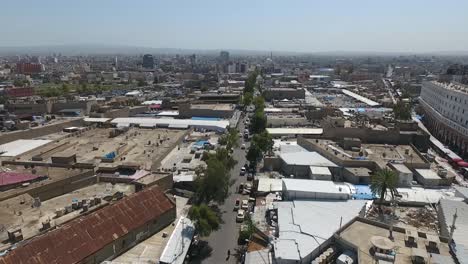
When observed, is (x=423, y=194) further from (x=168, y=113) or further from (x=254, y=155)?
(x=168, y=113)

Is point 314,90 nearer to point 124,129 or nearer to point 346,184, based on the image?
point 124,129

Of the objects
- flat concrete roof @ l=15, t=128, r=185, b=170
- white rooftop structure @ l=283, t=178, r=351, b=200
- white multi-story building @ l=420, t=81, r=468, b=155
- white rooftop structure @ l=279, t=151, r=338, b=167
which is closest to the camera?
white rooftop structure @ l=283, t=178, r=351, b=200

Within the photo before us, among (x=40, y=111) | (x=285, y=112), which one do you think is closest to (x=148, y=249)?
(x=285, y=112)

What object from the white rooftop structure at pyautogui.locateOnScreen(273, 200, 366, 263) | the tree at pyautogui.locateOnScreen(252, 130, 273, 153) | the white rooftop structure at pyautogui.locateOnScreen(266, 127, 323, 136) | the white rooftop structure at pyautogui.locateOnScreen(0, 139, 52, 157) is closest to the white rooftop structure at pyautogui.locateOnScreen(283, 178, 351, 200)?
the white rooftop structure at pyautogui.locateOnScreen(273, 200, 366, 263)

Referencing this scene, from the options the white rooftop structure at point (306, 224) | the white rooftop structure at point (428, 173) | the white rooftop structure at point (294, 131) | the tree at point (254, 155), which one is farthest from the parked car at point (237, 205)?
the white rooftop structure at point (294, 131)

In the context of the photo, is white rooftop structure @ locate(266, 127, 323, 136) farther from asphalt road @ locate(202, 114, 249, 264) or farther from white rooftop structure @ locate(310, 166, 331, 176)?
asphalt road @ locate(202, 114, 249, 264)

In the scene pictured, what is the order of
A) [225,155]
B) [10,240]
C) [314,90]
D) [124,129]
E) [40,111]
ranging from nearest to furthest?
[10,240], [225,155], [124,129], [40,111], [314,90]
